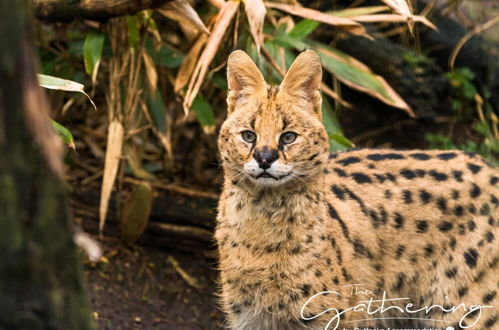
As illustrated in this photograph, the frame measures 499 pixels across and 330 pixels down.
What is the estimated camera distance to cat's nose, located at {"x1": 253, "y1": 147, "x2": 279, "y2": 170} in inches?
144

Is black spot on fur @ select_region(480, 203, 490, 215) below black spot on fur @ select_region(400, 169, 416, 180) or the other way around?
below

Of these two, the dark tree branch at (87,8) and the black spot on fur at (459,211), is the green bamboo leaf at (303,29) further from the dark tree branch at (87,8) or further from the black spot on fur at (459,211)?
the black spot on fur at (459,211)

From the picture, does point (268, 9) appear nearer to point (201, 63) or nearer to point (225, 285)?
point (201, 63)

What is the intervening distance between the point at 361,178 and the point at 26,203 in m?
2.72

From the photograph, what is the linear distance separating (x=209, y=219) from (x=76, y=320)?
12.7 feet

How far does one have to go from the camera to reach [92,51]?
5.41m

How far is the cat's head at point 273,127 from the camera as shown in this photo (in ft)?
12.3

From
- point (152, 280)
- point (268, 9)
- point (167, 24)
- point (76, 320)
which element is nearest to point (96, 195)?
point (152, 280)

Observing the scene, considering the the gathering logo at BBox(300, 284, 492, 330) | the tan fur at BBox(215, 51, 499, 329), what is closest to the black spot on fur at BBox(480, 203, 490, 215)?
the tan fur at BBox(215, 51, 499, 329)

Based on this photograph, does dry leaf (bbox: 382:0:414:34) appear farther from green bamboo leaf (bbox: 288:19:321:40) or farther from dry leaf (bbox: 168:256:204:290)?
dry leaf (bbox: 168:256:204:290)

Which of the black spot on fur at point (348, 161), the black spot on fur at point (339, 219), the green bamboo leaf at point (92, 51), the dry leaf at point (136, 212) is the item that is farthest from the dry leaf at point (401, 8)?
the dry leaf at point (136, 212)

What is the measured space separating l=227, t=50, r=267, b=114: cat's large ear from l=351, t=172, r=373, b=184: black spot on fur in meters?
0.83

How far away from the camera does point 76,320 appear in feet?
7.44

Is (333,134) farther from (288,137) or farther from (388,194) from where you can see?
(288,137)
